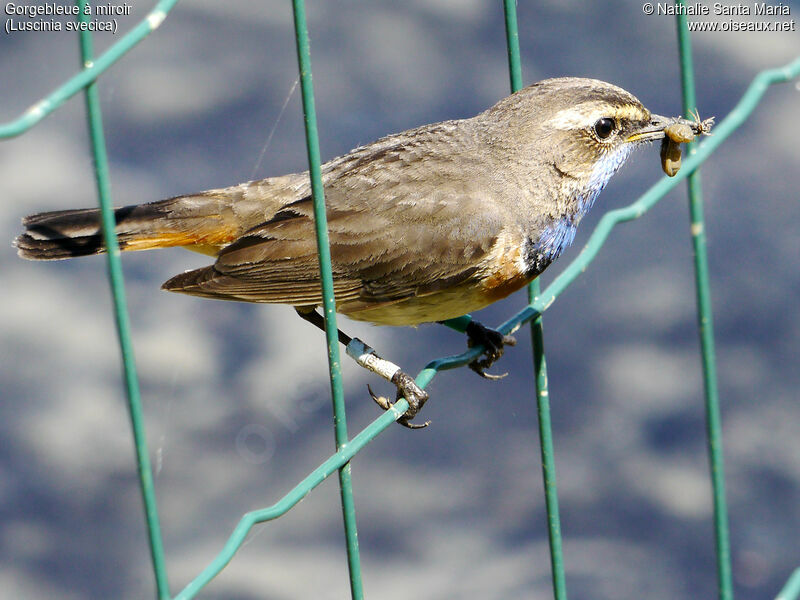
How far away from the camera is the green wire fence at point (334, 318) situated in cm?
195

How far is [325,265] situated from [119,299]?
522 millimetres

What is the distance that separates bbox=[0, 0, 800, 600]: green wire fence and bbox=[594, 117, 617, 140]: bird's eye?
0.49m

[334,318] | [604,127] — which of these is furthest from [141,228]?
[334,318]

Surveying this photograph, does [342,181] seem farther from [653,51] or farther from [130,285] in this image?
[653,51]

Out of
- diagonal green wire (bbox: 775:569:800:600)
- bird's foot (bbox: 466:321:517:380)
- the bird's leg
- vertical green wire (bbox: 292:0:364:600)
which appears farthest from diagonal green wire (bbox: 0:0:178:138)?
diagonal green wire (bbox: 775:569:800:600)

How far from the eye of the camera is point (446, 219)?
3.68 m

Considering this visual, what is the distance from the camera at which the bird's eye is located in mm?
3705

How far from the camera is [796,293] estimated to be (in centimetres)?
693

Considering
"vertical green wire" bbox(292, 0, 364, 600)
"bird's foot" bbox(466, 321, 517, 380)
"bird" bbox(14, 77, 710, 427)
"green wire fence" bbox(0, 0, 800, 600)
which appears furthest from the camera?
"bird's foot" bbox(466, 321, 517, 380)

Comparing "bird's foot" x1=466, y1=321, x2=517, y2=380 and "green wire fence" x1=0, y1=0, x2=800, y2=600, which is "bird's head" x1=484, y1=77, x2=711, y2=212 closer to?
"green wire fence" x1=0, y1=0, x2=800, y2=600

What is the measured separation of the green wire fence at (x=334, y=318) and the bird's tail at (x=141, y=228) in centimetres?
86

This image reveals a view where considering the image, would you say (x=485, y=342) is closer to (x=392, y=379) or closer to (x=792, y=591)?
(x=392, y=379)

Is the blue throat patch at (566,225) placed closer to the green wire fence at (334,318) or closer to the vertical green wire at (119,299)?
the green wire fence at (334,318)

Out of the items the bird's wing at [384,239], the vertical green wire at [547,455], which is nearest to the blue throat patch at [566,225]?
the bird's wing at [384,239]
